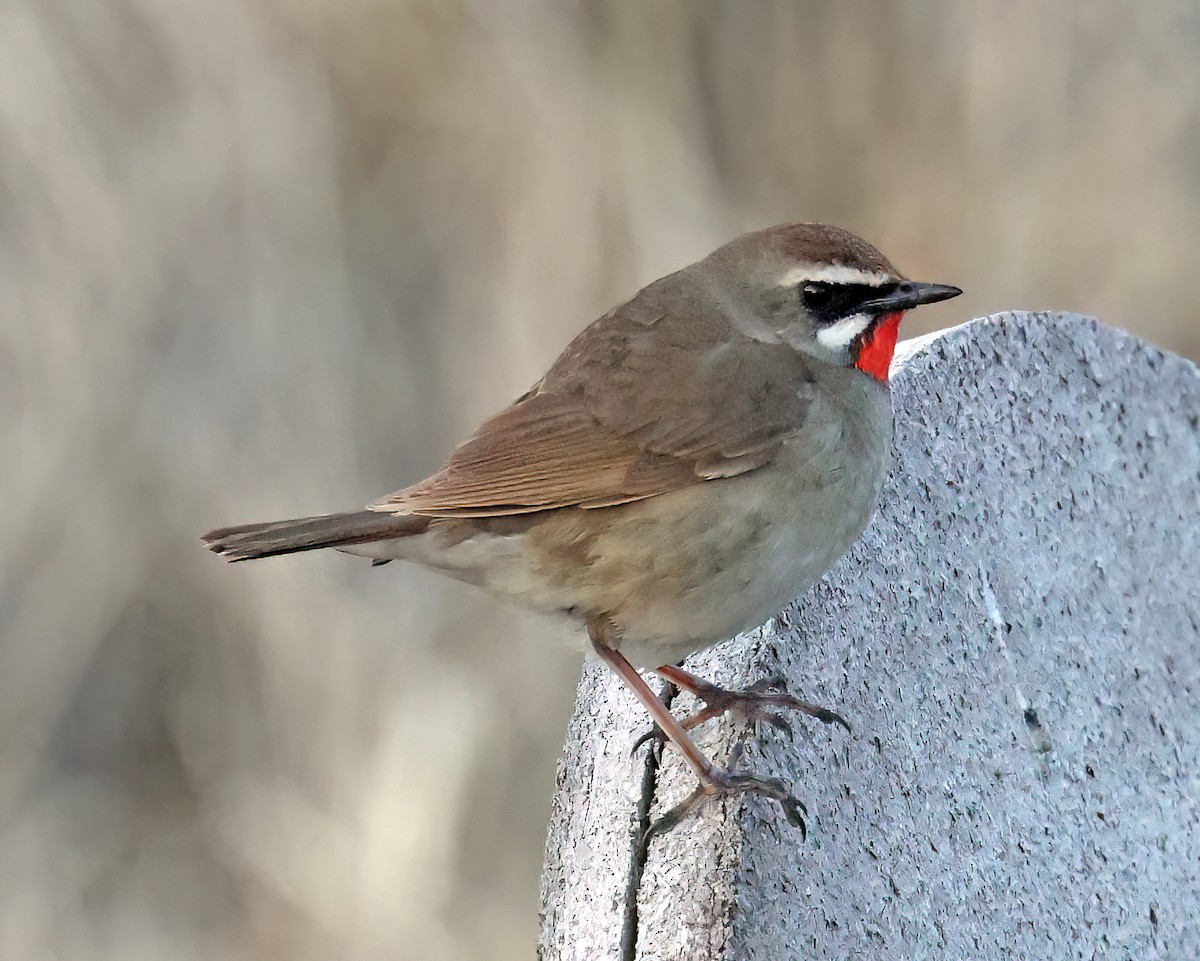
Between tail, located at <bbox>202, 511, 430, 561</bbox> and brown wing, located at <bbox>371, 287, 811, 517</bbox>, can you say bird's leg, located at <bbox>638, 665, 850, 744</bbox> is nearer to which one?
brown wing, located at <bbox>371, 287, 811, 517</bbox>

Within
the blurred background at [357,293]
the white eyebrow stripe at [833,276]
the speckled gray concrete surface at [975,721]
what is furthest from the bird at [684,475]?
the blurred background at [357,293]

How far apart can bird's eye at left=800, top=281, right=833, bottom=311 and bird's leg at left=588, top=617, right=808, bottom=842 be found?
0.76m

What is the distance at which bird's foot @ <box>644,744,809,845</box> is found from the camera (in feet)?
7.22

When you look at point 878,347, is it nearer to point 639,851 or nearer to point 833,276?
point 833,276

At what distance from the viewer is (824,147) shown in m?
5.14

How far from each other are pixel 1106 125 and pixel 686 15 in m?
1.53

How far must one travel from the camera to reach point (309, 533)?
8.50 ft

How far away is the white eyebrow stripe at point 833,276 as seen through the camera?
269 centimetres

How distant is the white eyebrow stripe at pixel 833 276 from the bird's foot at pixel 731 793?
907 mm

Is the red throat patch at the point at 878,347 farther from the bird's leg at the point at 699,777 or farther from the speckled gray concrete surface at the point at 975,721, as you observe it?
the bird's leg at the point at 699,777

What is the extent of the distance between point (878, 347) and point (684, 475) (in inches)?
17.9

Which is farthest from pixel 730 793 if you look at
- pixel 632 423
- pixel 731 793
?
pixel 632 423

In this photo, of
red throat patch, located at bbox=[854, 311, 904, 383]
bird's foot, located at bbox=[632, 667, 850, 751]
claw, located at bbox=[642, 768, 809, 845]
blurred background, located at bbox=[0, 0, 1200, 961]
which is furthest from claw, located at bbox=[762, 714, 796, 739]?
blurred background, located at bbox=[0, 0, 1200, 961]

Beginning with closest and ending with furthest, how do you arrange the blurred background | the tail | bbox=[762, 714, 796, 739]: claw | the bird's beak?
1. bbox=[762, 714, 796, 739]: claw
2. the tail
3. the bird's beak
4. the blurred background
